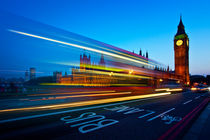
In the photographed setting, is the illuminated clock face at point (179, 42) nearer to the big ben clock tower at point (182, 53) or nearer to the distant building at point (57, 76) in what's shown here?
the big ben clock tower at point (182, 53)

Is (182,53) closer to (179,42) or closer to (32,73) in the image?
(179,42)

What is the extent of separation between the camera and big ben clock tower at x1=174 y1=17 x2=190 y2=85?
8088cm

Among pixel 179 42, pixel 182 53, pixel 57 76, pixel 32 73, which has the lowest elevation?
pixel 57 76

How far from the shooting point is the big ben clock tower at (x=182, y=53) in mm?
80875

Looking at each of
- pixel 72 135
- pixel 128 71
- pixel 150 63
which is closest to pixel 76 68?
pixel 72 135

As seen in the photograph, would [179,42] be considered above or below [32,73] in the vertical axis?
above

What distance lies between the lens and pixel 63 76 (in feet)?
23.2

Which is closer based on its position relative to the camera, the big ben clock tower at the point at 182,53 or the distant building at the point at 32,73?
the distant building at the point at 32,73

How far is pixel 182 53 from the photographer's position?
8300cm

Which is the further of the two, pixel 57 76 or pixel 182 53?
pixel 182 53

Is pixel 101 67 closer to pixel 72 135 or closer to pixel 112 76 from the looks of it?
pixel 112 76

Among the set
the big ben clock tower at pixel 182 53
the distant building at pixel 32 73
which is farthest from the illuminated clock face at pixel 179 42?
the distant building at pixel 32 73

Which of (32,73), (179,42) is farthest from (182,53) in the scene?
(32,73)

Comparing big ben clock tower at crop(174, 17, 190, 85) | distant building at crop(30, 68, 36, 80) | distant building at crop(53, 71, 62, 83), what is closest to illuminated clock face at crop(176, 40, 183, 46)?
big ben clock tower at crop(174, 17, 190, 85)
